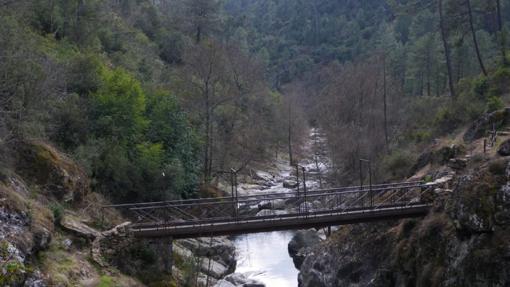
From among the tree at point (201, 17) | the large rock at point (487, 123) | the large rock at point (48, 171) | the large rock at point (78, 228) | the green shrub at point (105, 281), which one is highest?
the tree at point (201, 17)

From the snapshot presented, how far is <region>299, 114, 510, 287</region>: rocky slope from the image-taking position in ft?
63.5

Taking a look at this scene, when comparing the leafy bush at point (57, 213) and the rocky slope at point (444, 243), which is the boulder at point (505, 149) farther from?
the leafy bush at point (57, 213)

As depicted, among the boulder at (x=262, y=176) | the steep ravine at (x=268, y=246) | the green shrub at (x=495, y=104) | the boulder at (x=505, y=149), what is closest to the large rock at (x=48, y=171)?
the steep ravine at (x=268, y=246)

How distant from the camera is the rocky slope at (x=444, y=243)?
19359mm

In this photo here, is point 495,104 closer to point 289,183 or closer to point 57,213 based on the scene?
point 289,183

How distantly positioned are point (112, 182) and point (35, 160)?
23.2 ft

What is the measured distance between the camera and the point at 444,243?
70.8 ft

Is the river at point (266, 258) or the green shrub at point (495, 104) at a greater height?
the green shrub at point (495, 104)

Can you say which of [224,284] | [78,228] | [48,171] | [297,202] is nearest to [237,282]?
[224,284]

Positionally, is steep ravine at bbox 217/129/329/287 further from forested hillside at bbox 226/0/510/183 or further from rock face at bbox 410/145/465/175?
rock face at bbox 410/145/465/175

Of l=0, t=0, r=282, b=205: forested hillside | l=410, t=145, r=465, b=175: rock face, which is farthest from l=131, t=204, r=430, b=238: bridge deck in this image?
l=410, t=145, r=465, b=175: rock face

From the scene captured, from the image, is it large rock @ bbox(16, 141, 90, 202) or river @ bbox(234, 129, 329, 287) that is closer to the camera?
large rock @ bbox(16, 141, 90, 202)

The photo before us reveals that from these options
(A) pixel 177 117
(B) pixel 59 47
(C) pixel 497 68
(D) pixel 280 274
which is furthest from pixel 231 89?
(C) pixel 497 68

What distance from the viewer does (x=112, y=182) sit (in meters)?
29.6
